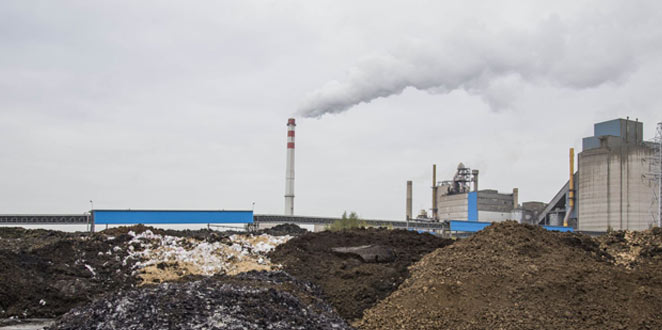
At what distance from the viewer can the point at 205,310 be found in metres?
7.55

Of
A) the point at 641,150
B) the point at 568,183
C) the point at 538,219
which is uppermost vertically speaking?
the point at 641,150

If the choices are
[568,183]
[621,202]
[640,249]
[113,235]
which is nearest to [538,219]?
[568,183]

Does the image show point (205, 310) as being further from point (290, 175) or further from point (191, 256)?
point (290, 175)

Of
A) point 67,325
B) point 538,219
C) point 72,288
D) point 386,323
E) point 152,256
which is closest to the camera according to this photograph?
point 67,325

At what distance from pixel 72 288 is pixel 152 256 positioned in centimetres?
243

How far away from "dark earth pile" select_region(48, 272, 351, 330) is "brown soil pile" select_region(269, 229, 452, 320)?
36.9 inches

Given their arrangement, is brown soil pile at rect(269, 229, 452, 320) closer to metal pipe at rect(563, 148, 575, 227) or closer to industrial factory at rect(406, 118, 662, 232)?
industrial factory at rect(406, 118, 662, 232)

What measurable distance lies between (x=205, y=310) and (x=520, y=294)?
5.27m

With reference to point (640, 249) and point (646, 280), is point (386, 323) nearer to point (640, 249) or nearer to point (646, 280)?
point (646, 280)

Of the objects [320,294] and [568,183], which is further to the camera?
[568,183]

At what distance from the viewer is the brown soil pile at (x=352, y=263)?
386 inches

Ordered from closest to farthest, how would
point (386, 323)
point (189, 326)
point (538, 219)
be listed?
point (189, 326), point (386, 323), point (538, 219)

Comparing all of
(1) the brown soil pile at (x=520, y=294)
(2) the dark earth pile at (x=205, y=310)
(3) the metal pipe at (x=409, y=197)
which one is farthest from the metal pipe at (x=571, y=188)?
(2) the dark earth pile at (x=205, y=310)

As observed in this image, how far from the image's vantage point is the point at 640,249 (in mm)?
11258
